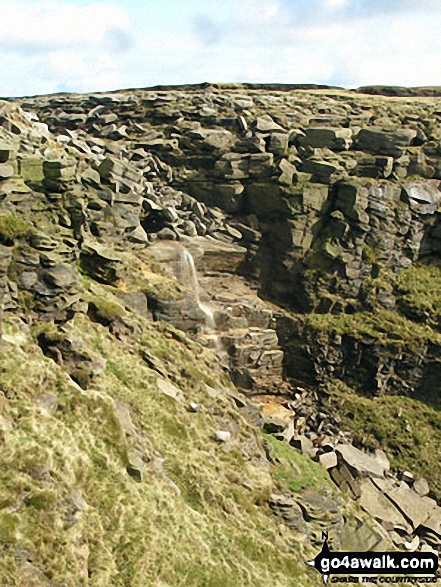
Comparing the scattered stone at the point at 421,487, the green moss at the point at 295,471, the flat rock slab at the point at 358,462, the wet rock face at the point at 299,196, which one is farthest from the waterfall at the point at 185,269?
the scattered stone at the point at 421,487

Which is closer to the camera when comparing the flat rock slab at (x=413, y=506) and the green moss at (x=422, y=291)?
the flat rock slab at (x=413, y=506)

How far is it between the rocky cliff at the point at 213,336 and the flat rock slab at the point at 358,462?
0.16m

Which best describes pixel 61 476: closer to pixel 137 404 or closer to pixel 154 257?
pixel 137 404

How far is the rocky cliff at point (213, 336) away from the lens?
22.5m

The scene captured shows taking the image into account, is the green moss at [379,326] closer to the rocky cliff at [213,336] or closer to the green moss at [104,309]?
the rocky cliff at [213,336]

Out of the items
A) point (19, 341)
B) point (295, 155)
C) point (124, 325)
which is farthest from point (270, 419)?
point (295, 155)

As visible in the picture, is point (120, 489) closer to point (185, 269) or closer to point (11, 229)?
point (11, 229)

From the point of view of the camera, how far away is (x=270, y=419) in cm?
4091

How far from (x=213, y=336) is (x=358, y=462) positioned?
16.0m

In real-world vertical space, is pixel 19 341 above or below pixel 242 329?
above

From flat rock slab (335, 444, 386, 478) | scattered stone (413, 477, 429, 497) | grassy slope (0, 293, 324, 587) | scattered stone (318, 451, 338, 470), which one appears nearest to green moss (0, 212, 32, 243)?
grassy slope (0, 293, 324, 587)

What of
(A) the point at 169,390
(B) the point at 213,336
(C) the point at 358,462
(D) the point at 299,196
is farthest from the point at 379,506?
(D) the point at 299,196

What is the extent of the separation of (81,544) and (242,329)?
34084mm

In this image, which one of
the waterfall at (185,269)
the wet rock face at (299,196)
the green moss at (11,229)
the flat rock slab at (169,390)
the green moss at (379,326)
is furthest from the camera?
the wet rock face at (299,196)
